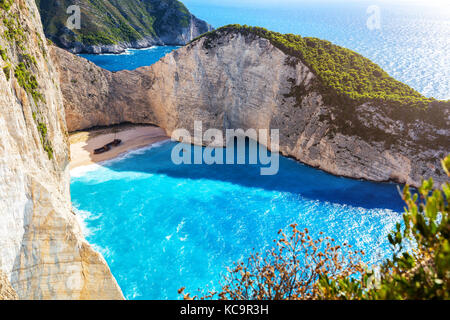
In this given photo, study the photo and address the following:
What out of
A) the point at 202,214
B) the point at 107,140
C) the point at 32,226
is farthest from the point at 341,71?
the point at 32,226

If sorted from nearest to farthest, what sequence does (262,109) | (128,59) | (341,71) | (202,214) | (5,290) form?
1. (5,290)
2. (202,214)
3. (341,71)
4. (262,109)
5. (128,59)

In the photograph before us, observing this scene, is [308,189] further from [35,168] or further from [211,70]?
[35,168]

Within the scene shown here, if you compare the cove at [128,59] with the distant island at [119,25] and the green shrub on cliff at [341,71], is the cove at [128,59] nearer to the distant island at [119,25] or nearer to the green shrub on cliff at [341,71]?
the distant island at [119,25]

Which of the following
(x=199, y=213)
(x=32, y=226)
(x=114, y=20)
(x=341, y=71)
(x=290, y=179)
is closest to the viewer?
(x=32, y=226)

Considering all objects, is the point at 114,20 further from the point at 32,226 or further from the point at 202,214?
the point at 32,226

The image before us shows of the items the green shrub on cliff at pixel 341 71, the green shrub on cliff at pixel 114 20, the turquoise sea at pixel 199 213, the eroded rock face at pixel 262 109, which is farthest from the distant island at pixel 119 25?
the turquoise sea at pixel 199 213
